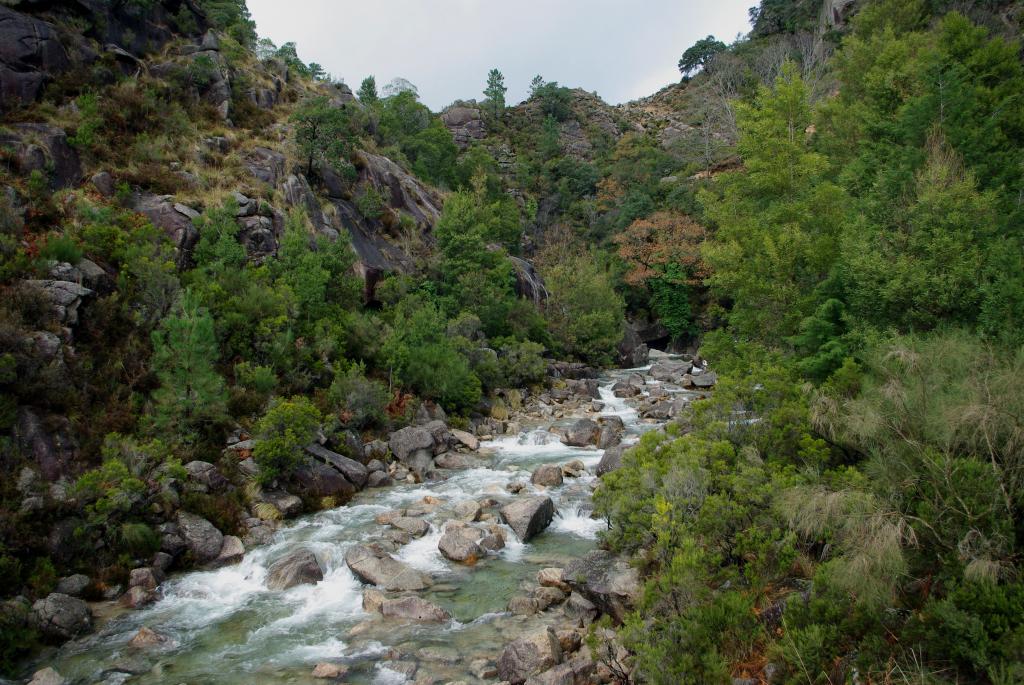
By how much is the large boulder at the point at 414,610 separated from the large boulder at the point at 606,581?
241 cm

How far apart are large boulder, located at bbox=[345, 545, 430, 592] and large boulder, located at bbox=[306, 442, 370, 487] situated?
4389 mm

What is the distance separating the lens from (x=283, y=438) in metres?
15.3

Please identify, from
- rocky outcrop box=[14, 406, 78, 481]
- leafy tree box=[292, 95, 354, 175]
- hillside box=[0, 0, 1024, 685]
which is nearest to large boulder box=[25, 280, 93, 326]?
hillside box=[0, 0, 1024, 685]

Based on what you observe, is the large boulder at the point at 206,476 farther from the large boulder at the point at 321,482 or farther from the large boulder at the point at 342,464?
the large boulder at the point at 342,464

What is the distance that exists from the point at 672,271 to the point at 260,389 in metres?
35.9

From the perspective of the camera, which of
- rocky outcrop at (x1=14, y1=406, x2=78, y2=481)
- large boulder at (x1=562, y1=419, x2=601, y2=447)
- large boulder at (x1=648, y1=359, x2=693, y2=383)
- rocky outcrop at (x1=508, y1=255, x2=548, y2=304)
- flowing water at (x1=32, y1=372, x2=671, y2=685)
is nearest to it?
flowing water at (x1=32, y1=372, x2=671, y2=685)

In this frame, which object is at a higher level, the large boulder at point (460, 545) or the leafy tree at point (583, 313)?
the leafy tree at point (583, 313)

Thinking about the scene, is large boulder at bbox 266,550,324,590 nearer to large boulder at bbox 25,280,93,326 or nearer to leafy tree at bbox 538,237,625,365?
large boulder at bbox 25,280,93,326

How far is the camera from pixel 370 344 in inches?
906

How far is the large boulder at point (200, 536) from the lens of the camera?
1248 centimetres

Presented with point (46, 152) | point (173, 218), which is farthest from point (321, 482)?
point (46, 152)

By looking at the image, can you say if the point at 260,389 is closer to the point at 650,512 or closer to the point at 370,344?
the point at 370,344

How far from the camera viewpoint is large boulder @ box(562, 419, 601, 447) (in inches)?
860

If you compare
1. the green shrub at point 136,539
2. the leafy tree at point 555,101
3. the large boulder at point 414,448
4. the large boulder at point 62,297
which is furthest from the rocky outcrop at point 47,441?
the leafy tree at point 555,101
